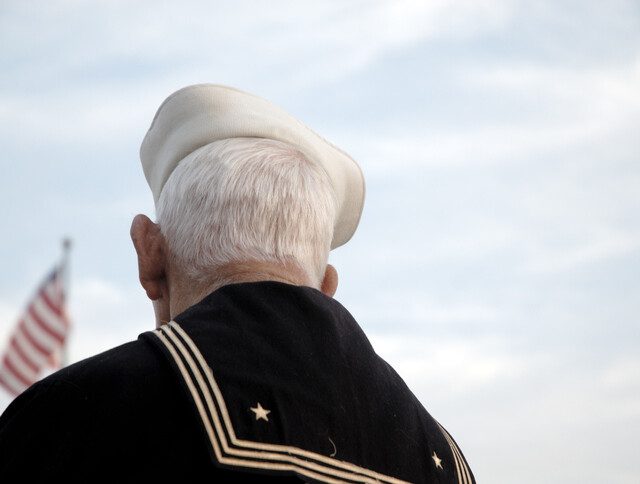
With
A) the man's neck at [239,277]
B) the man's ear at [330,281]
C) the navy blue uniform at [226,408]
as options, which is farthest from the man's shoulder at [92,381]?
the man's ear at [330,281]

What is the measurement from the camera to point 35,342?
14914 mm

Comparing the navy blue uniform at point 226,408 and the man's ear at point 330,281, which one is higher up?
the man's ear at point 330,281

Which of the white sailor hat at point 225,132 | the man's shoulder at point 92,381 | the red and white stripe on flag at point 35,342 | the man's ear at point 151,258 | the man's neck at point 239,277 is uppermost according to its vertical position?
the red and white stripe on flag at point 35,342

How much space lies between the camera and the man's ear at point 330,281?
2.84m

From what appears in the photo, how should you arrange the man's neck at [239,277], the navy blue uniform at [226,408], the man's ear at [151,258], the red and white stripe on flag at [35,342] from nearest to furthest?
the navy blue uniform at [226,408]
the man's neck at [239,277]
the man's ear at [151,258]
the red and white stripe on flag at [35,342]

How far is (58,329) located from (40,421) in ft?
44.3

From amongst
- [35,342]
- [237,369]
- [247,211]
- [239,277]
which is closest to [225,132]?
[247,211]

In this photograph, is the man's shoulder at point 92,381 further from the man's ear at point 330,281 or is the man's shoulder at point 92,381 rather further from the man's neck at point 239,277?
the man's ear at point 330,281

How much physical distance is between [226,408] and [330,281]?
68 centimetres

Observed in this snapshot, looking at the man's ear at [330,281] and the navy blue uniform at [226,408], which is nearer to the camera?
the navy blue uniform at [226,408]

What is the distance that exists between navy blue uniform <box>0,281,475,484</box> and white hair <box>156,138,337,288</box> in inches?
5.5

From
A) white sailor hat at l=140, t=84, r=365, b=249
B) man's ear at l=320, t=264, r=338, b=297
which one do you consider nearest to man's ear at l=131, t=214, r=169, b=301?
white sailor hat at l=140, t=84, r=365, b=249

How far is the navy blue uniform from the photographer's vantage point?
2.17 metres

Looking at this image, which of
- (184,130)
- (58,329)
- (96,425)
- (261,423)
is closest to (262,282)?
(261,423)
